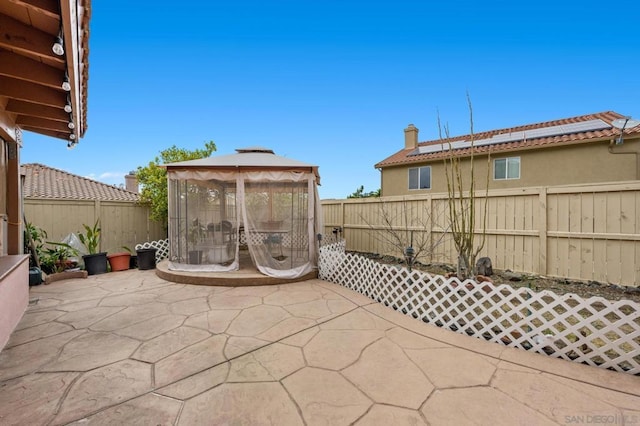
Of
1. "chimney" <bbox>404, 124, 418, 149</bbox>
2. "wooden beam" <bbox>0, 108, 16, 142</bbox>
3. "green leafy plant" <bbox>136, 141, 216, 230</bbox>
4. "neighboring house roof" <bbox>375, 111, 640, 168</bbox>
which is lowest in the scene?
"green leafy plant" <bbox>136, 141, 216, 230</bbox>

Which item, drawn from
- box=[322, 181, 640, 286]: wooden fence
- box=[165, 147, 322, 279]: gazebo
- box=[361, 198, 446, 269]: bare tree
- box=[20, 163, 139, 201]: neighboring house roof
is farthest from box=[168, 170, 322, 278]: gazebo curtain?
box=[20, 163, 139, 201]: neighboring house roof

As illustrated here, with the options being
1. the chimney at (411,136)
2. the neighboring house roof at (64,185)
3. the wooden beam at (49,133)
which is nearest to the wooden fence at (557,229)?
the wooden beam at (49,133)

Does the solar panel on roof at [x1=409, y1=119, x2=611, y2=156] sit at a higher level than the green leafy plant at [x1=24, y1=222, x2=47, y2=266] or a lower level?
higher

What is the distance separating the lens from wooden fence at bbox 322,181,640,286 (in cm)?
415

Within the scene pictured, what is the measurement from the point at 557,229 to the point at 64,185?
15.3 m

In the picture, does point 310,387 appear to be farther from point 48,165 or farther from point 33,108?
point 48,165

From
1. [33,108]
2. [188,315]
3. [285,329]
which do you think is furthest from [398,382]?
[33,108]

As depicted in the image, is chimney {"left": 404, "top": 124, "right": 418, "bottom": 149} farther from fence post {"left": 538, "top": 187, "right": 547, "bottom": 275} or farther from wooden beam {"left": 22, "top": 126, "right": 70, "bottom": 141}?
wooden beam {"left": 22, "top": 126, "right": 70, "bottom": 141}

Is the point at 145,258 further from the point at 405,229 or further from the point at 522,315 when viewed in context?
the point at 522,315

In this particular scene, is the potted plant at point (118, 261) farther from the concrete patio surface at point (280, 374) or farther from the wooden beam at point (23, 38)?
the wooden beam at point (23, 38)

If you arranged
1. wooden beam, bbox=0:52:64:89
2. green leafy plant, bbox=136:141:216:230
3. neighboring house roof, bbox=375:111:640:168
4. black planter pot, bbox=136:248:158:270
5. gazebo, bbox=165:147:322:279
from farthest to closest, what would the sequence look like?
neighboring house roof, bbox=375:111:640:168 → green leafy plant, bbox=136:141:216:230 → black planter pot, bbox=136:248:158:270 → gazebo, bbox=165:147:322:279 → wooden beam, bbox=0:52:64:89

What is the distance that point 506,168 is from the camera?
1024 cm

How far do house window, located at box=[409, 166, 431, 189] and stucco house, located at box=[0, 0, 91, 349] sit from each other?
1158cm

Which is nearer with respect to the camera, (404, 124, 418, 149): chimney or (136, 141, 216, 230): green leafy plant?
Answer: (136, 141, 216, 230): green leafy plant
